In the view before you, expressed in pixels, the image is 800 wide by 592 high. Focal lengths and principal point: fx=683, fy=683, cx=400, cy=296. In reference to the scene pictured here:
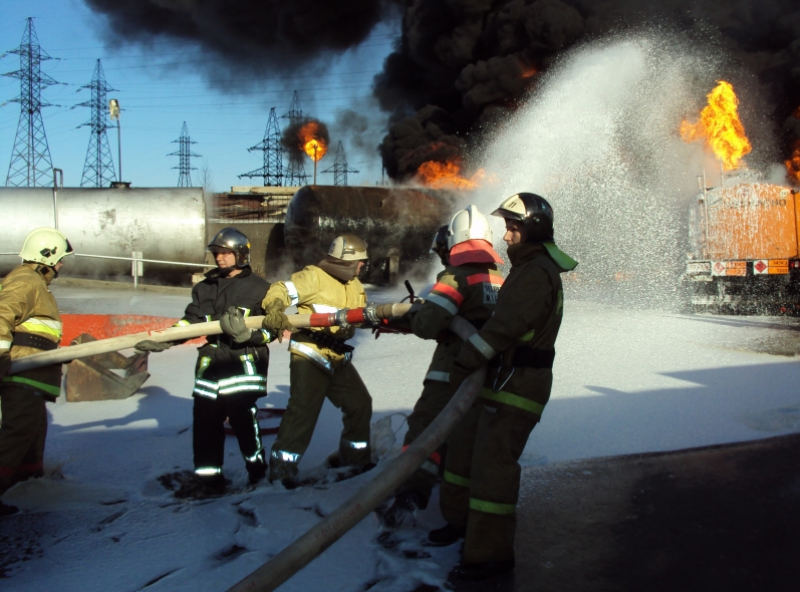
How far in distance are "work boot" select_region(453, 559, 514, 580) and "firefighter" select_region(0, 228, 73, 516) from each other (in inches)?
96.6

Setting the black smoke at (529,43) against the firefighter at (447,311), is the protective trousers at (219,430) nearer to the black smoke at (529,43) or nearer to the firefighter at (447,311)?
the firefighter at (447,311)

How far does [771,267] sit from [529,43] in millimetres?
14508

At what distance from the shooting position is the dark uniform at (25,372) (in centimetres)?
364

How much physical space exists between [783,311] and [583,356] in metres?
6.69

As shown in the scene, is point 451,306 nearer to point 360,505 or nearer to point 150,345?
point 360,505

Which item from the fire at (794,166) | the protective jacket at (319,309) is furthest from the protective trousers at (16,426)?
the fire at (794,166)

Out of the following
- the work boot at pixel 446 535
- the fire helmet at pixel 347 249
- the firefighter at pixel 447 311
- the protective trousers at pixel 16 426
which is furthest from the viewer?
the fire helmet at pixel 347 249

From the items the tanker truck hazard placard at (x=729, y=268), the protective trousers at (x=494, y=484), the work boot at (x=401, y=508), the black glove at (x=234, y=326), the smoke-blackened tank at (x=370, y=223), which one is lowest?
the work boot at (x=401, y=508)

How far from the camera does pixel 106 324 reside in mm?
8742

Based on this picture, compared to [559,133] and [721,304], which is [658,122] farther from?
[721,304]

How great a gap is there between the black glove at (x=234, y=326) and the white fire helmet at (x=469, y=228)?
1.24 metres

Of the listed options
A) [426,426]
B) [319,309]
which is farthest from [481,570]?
[319,309]

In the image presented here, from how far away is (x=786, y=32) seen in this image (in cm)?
2253

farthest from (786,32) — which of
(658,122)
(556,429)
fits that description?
(556,429)
